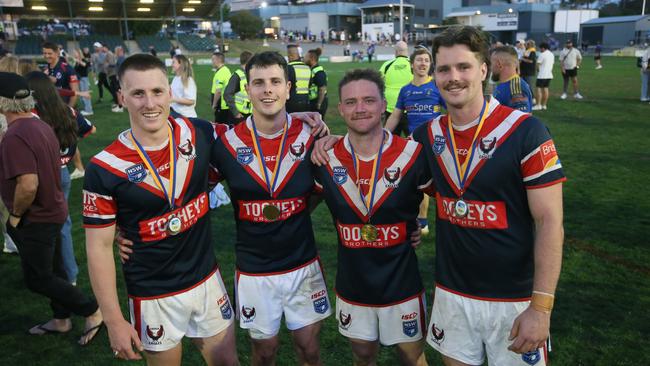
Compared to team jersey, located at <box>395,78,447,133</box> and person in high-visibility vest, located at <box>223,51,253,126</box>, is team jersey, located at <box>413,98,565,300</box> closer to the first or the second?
team jersey, located at <box>395,78,447,133</box>

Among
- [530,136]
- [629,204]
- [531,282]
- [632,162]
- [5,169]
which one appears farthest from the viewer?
[632,162]

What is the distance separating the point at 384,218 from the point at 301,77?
7.42 metres

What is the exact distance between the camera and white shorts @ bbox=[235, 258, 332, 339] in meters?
3.32

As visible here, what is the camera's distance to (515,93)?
6.38 m

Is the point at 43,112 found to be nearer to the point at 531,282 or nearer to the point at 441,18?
the point at 531,282

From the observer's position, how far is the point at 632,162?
962 centimetres

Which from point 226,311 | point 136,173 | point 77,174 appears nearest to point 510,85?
point 226,311

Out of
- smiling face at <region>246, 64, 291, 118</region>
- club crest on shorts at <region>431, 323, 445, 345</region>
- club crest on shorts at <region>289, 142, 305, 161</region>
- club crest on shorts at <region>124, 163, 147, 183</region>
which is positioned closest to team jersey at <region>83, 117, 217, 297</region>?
club crest on shorts at <region>124, 163, 147, 183</region>

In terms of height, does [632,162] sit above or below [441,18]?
below

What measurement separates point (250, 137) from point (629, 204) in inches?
261

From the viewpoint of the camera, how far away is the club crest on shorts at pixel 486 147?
2561 millimetres

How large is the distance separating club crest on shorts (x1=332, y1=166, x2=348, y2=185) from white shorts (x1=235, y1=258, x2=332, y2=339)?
2.21 feet

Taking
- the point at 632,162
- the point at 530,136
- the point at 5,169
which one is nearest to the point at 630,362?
the point at 530,136

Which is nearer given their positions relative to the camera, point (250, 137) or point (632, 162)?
point (250, 137)
